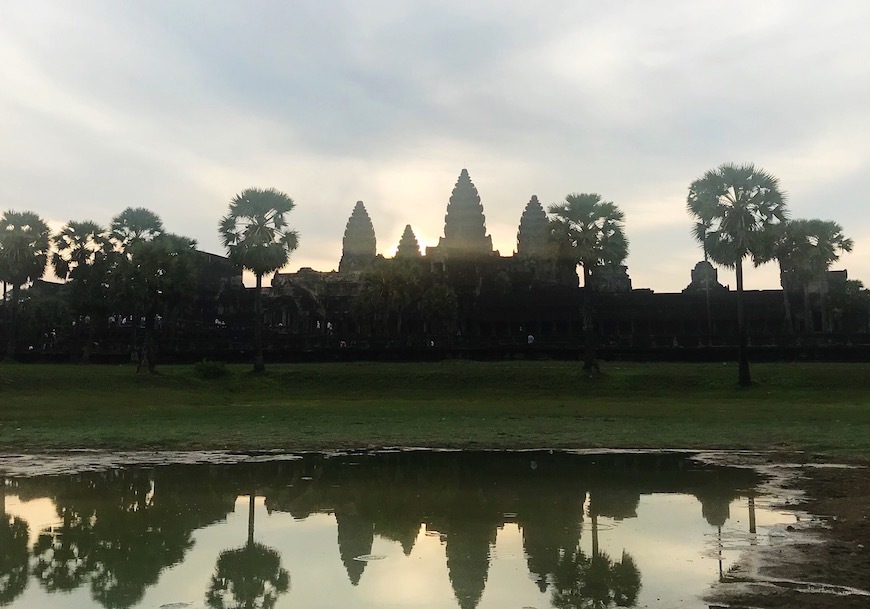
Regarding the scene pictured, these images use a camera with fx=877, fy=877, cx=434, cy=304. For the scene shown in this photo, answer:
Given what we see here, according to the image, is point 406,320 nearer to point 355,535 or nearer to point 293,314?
→ point 293,314

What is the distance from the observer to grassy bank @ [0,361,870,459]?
76.0 ft

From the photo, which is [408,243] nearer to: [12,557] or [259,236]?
[259,236]

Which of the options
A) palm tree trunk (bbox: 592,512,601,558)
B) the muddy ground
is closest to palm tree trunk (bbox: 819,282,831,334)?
the muddy ground

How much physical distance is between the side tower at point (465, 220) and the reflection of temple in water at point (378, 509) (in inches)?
Answer: 3117

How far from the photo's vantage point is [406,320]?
2982 inches

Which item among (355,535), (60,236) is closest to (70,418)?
(355,535)

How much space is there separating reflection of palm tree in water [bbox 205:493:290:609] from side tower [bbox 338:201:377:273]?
90.2 meters

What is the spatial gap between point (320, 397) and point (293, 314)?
4028cm

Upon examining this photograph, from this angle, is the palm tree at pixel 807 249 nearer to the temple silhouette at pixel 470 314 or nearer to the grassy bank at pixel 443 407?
the temple silhouette at pixel 470 314

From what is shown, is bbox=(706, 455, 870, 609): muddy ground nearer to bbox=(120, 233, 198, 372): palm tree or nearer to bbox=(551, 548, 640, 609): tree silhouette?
bbox=(551, 548, 640, 609): tree silhouette

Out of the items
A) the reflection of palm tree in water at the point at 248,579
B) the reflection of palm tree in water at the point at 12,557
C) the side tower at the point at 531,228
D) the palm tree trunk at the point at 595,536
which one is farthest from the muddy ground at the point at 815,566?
the side tower at the point at 531,228

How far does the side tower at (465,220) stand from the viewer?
99.2 metres

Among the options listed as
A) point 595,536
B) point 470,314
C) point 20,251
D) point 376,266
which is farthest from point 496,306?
point 595,536

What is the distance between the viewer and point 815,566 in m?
9.16
